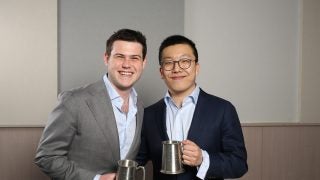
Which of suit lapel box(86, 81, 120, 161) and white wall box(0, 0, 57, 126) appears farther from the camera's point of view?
white wall box(0, 0, 57, 126)

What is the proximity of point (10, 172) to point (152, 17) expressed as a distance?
64.8 inches

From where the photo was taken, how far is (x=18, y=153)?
2.45m

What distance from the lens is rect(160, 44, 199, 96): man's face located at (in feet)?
5.19

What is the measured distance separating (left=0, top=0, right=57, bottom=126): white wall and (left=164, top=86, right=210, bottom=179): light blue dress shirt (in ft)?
3.79

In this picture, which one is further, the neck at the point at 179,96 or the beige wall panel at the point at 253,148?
the beige wall panel at the point at 253,148

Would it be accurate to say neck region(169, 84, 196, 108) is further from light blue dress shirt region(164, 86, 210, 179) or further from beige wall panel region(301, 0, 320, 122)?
beige wall panel region(301, 0, 320, 122)

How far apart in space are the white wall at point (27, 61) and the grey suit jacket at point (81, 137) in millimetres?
938

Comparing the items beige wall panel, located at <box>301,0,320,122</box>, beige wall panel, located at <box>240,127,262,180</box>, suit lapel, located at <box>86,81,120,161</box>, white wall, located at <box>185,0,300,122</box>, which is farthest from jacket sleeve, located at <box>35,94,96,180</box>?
beige wall panel, located at <box>301,0,320,122</box>

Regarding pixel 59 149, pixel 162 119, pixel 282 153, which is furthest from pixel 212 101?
pixel 282 153

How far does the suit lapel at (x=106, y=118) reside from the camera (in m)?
1.56

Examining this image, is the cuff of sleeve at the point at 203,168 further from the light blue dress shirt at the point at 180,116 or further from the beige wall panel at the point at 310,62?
the beige wall panel at the point at 310,62

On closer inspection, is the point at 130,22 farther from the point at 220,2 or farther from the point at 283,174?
the point at 283,174

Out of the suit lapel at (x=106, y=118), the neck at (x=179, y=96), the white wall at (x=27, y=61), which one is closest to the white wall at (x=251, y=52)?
the neck at (x=179, y=96)

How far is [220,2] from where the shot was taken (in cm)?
263
